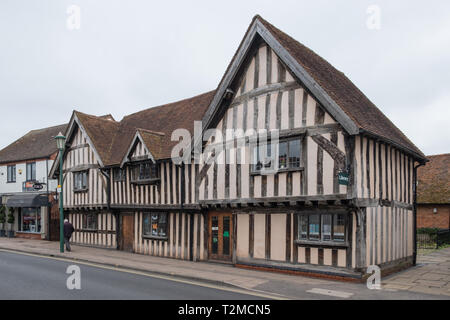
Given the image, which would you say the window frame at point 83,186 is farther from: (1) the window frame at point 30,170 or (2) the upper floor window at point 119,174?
(1) the window frame at point 30,170

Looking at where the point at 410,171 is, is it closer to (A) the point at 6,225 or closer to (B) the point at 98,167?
(B) the point at 98,167

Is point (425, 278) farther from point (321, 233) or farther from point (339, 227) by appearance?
point (321, 233)

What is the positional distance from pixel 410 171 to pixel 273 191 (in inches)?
277

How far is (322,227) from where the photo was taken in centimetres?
1214

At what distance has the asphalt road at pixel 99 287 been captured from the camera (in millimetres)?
9300

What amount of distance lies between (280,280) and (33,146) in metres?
23.3

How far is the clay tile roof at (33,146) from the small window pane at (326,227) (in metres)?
19.8

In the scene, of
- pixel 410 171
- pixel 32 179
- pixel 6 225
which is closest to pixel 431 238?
pixel 410 171

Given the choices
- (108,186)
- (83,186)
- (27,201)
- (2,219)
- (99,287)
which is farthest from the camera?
(2,219)

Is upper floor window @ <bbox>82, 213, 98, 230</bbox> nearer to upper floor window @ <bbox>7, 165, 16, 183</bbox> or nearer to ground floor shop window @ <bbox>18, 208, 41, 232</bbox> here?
ground floor shop window @ <bbox>18, 208, 41, 232</bbox>

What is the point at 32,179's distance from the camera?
2658 centimetres

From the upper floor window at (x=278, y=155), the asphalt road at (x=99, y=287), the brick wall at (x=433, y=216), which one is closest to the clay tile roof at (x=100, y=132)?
the asphalt road at (x=99, y=287)

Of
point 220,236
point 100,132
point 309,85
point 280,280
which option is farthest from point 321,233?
point 100,132

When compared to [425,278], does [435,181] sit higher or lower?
higher
